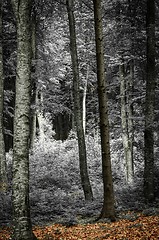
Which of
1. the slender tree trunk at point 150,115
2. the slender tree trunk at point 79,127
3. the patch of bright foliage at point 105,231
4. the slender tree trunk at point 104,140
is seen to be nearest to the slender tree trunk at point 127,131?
the slender tree trunk at point 79,127

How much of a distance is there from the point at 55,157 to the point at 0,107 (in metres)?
8.72

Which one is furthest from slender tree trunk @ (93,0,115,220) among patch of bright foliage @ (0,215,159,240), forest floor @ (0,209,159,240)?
patch of bright foliage @ (0,215,159,240)

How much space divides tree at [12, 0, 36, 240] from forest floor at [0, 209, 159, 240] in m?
1.19

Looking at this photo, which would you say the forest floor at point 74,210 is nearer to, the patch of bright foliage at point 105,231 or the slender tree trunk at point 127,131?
the patch of bright foliage at point 105,231

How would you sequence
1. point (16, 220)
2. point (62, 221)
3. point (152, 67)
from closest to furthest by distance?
point (16, 220) < point (62, 221) < point (152, 67)

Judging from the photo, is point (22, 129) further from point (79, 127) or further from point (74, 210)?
point (79, 127)

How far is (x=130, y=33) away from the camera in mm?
14453

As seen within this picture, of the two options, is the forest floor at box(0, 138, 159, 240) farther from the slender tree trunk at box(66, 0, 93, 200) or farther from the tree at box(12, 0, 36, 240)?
the tree at box(12, 0, 36, 240)

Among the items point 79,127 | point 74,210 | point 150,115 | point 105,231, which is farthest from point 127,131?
point 105,231

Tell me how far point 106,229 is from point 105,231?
0.60 feet

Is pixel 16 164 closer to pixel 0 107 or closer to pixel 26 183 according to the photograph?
pixel 26 183

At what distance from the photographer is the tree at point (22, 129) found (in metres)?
6.64

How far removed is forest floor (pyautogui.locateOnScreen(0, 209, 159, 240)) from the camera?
7.19 metres

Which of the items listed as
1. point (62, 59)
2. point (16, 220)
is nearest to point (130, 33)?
point (16, 220)
